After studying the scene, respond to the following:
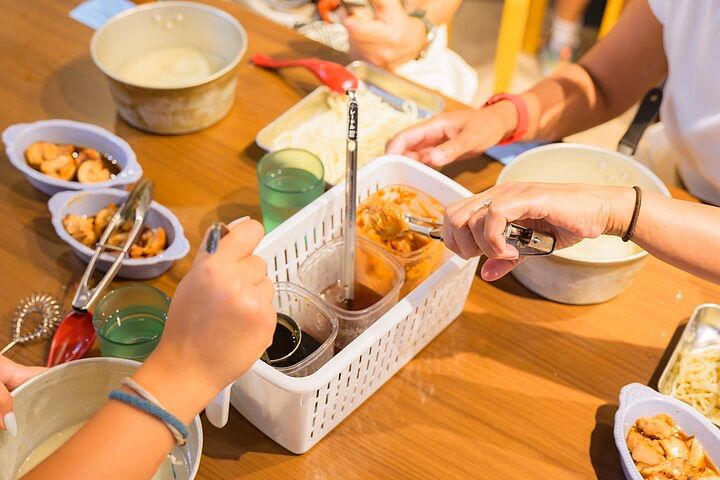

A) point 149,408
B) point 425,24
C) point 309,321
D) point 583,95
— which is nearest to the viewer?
point 149,408

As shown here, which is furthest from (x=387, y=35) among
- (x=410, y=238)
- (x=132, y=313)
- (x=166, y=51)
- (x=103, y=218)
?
(x=132, y=313)

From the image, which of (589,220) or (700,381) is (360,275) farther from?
(700,381)

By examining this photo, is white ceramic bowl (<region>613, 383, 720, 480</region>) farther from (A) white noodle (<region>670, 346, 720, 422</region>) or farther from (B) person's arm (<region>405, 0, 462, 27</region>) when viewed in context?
(B) person's arm (<region>405, 0, 462, 27</region>)

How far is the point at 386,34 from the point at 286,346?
78 cm

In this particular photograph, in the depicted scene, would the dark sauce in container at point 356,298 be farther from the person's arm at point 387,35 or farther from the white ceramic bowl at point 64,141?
the person's arm at point 387,35

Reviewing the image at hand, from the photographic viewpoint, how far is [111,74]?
4.11ft

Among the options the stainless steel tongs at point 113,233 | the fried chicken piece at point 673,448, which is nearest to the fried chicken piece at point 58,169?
the stainless steel tongs at point 113,233

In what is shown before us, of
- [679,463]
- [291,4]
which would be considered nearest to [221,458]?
[679,463]

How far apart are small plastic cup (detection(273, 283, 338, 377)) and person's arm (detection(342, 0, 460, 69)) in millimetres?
695

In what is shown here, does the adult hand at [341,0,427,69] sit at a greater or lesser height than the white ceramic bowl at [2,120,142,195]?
greater

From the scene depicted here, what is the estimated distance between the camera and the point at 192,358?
72 cm

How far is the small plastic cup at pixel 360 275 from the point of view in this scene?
3.09 feet

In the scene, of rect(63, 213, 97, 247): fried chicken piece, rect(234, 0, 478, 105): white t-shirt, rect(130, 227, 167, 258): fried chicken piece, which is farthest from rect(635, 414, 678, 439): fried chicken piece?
rect(234, 0, 478, 105): white t-shirt

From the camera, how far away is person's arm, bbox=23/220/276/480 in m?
0.68
